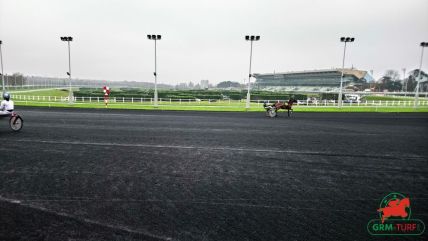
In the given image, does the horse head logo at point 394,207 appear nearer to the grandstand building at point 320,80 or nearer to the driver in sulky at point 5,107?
the driver in sulky at point 5,107

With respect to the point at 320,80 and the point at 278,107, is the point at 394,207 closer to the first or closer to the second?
the point at 278,107

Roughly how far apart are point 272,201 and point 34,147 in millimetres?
8034

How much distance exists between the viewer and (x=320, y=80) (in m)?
118

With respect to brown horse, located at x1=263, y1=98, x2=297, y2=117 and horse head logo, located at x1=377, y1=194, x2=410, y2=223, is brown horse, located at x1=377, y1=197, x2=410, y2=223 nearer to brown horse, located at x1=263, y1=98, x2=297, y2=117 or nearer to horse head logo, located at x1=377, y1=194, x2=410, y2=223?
horse head logo, located at x1=377, y1=194, x2=410, y2=223

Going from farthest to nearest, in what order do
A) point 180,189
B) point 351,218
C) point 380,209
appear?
1. point 180,189
2. point 380,209
3. point 351,218

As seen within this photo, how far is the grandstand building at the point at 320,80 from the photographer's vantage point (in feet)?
367

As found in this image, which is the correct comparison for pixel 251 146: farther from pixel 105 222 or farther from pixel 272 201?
pixel 105 222

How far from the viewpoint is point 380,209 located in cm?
412

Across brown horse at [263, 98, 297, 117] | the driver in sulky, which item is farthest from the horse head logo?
brown horse at [263, 98, 297, 117]

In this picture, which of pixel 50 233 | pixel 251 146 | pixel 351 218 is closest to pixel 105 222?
pixel 50 233

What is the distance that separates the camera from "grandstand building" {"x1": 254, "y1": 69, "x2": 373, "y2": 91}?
111750mm

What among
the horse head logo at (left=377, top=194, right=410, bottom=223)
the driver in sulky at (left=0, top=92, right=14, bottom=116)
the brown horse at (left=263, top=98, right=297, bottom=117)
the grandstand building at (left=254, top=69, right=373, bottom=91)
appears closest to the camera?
the horse head logo at (left=377, top=194, right=410, bottom=223)

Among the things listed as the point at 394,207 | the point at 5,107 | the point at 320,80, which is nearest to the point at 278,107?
the point at 394,207

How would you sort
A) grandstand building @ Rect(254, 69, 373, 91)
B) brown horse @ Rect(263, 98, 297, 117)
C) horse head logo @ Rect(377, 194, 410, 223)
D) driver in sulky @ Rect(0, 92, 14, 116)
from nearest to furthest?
1. horse head logo @ Rect(377, 194, 410, 223)
2. driver in sulky @ Rect(0, 92, 14, 116)
3. brown horse @ Rect(263, 98, 297, 117)
4. grandstand building @ Rect(254, 69, 373, 91)
